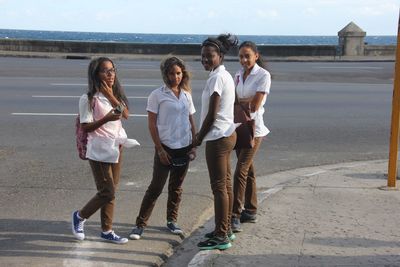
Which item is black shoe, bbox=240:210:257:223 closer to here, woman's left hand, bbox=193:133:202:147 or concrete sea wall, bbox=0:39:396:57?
woman's left hand, bbox=193:133:202:147

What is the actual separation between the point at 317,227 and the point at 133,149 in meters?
4.31

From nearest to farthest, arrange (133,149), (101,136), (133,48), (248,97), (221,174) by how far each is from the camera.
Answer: (221,174), (101,136), (248,97), (133,149), (133,48)

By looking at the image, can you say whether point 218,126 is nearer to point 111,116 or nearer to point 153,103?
point 153,103

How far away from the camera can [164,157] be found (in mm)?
4977

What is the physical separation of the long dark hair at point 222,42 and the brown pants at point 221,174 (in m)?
0.69

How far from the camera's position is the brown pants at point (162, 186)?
510cm

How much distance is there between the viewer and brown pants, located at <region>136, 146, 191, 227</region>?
5.10 m

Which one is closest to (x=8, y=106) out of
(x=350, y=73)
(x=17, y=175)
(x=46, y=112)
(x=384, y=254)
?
(x=46, y=112)

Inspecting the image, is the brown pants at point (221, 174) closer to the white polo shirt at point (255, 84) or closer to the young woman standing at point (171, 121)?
the young woman standing at point (171, 121)

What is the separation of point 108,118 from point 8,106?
340 inches

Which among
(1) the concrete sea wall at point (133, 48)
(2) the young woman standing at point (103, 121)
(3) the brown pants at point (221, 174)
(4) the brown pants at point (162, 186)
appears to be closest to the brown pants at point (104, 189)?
(2) the young woman standing at point (103, 121)

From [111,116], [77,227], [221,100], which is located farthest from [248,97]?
[77,227]

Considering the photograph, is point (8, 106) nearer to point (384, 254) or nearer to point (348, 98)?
point (348, 98)

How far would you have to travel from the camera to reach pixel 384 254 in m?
4.65
